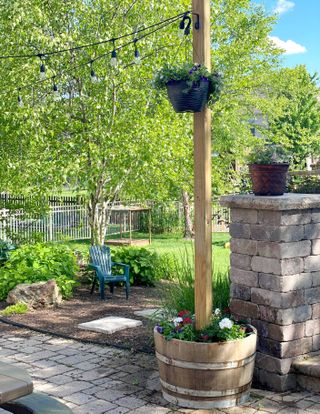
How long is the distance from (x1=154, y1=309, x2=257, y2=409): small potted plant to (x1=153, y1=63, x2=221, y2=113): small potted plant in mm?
1767

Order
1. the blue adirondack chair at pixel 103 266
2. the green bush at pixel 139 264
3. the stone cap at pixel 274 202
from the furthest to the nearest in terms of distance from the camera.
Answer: the green bush at pixel 139 264 < the blue adirondack chair at pixel 103 266 < the stone cap at pixel 274 202

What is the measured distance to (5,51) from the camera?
380 inches

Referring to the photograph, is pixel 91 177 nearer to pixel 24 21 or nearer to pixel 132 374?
pixel 24 21

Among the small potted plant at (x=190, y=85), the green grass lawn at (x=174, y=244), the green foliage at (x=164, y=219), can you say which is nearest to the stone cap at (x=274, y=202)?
the small potted plant at (x=190, y=85)

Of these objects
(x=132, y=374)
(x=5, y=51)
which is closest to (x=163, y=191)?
(x=5, y=51)

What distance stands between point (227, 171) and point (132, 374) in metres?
13.9

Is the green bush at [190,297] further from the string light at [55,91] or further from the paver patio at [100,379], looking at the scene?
the string light at [55,91]

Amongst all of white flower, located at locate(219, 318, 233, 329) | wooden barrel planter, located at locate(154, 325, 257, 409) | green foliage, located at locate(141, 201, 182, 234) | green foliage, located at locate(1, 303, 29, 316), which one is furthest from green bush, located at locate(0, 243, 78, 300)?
green foliage, located at locate(141, 201, 182, 234)

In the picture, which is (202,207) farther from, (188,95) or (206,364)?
(206,364)

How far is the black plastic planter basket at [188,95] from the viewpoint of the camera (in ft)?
14.8

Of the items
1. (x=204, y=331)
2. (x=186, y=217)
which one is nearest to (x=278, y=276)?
(x=204, y=331)

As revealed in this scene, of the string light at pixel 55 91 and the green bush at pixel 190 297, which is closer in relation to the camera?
the green bush at pixel 190 297

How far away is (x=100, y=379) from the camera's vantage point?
17.0 feet

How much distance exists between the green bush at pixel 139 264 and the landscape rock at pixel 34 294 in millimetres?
1776
